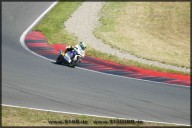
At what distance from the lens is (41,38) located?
27672mm

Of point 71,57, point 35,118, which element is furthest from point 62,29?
point 35,118

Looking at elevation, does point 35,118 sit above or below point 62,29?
below

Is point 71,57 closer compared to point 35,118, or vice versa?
point 35,118

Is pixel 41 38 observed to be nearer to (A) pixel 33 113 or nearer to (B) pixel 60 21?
(B) pixel 60 21

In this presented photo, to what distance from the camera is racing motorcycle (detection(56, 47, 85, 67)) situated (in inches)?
859

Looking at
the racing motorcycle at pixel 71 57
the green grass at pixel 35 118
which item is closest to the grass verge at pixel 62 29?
the racing motorcycle at pixel 71 57

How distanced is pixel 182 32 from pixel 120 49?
9170mm

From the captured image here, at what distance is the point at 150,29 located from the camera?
34.5m

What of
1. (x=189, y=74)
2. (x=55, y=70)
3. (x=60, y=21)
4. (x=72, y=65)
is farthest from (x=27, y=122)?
(x=60, y=21)

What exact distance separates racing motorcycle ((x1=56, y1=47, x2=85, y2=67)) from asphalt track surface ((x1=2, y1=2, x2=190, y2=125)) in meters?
0.47

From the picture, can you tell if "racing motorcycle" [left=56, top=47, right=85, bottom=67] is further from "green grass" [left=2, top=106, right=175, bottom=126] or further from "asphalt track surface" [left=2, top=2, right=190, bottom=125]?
"green grass" [left=2, top=106, right=175, bottom=126]

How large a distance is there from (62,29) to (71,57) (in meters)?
8.97

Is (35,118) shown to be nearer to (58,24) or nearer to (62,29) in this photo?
(62,29)

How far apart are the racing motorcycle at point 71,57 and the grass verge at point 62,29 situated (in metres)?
3.27
